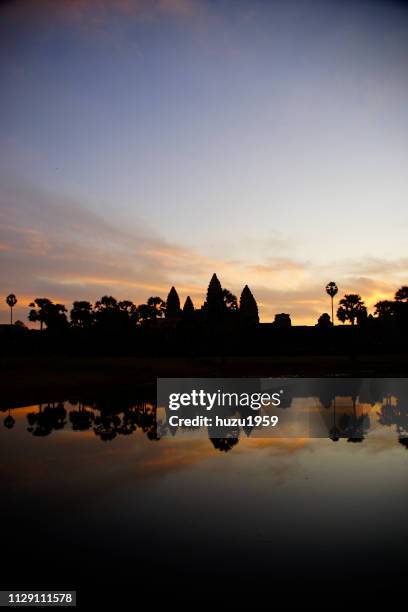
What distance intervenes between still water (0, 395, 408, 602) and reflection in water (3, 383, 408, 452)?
849 mm

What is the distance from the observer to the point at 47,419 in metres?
19.6

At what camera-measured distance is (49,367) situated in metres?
43.2

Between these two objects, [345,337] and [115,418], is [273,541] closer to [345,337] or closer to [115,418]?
[115,418]

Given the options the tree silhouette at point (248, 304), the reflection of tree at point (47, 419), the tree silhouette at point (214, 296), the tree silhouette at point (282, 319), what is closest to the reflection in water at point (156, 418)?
the reflection of tree at point (47, 419)

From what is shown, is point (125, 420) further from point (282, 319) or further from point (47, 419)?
point (282, 319)

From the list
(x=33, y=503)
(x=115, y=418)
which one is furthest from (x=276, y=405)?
(x=33, y=503)

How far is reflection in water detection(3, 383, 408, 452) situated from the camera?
16.2 meters

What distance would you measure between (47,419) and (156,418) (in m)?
4.41

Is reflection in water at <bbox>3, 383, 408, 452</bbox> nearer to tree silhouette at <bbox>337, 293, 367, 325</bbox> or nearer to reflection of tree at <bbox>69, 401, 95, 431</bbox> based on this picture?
reflection of tree at <bbox>69, 401, 95, 431</bbox>

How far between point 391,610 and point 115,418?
51.0 feet

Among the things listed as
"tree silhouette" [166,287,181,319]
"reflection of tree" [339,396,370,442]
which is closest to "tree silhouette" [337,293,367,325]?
"tree silhouette" [166,287,181,319]

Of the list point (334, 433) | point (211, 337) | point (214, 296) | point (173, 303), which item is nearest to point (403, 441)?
point (334, 433)

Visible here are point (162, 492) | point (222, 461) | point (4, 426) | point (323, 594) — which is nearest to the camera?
point (323, 594)

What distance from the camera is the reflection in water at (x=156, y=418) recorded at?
1617 centimetres
